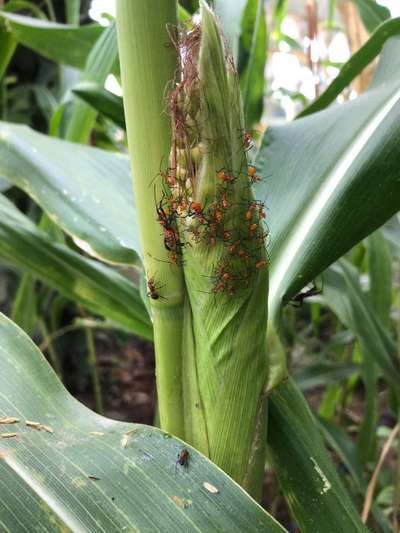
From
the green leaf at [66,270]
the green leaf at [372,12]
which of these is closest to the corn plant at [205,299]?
the green leaf at [66,270]

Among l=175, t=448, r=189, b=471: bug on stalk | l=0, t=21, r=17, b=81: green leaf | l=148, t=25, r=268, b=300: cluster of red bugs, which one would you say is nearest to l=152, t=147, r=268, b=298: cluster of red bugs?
l=148, t=25, r=268, b=300: cluster of red bugs

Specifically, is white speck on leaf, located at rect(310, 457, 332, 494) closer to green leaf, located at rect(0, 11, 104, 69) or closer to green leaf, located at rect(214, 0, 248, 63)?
green leaf, located at rect(214, 0, 248, 63)

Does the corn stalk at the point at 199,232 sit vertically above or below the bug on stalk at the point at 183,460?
above

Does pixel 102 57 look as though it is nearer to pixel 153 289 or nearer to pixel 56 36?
pixel 56 36

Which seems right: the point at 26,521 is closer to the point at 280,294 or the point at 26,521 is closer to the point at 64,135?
the point at 280,294

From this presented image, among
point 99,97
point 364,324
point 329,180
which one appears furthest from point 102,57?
point 364,324

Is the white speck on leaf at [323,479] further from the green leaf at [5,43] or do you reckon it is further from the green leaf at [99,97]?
the green leaf at [5,43]

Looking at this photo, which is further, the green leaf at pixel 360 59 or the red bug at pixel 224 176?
the green leaf at pixel 360 59
